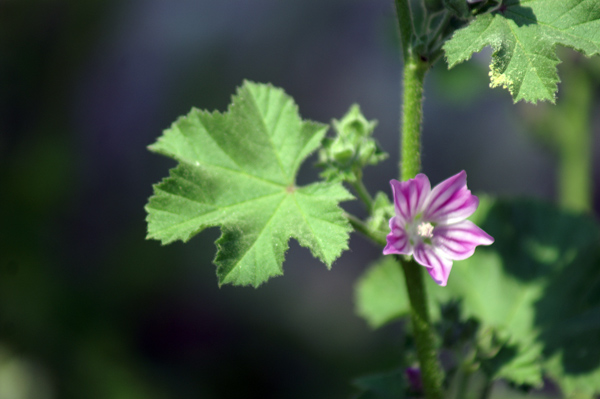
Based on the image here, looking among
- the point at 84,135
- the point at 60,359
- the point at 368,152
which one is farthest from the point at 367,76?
the point at 368,152

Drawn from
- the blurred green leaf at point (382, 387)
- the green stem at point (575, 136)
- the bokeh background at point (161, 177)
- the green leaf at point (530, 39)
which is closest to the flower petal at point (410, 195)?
the green leaf at point (530, 39)

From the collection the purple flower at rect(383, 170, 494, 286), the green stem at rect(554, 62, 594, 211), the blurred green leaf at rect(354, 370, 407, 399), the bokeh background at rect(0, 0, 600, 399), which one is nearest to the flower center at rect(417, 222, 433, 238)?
the purple flower at rect(383, 170, 494, 286)

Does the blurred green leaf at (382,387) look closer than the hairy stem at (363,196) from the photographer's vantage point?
No

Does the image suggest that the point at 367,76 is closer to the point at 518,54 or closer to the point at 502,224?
the point at 502,224

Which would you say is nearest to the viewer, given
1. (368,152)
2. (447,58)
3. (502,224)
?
(447,58)

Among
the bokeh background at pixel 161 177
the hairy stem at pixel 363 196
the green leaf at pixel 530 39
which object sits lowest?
the bokeh background at pixel 161 177

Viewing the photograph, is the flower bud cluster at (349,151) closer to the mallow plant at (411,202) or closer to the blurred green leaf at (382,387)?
the mallow plant at (411,202)

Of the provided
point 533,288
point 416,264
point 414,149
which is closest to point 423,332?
point 416,264

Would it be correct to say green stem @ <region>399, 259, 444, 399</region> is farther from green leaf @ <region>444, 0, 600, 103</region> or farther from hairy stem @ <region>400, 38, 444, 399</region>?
green leaf @ <region>444, 0, 600, 103</region>

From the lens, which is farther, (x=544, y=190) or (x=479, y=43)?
(x=544, y=190)
